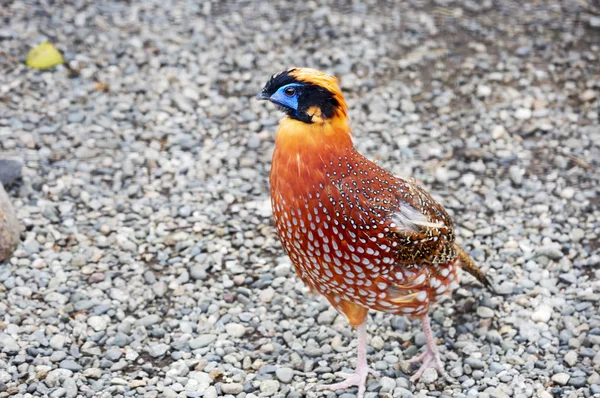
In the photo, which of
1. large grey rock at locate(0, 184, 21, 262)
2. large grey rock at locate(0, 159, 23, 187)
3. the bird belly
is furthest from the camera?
large grey rock at locate(0, 159, 23, 187)

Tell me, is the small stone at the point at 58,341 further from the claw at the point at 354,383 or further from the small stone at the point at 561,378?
the small stone at the point at 561,378

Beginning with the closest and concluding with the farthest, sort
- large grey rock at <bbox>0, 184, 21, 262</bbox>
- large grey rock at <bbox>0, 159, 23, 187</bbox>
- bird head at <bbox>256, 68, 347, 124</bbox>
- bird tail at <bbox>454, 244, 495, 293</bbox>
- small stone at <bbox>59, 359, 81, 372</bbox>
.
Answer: bird head at <bbox>256, 68, 347, 124</bbox>
small stone at <bbox>59, 359, 81, 372</bbox>
bird tail at <bbox>454, 244, 495, 293</bbox>
large grey rock at <bbox>0, 184, 21, 262</bbox>
large grey rock at <bbox>0, 159, 23, 187</bbox>

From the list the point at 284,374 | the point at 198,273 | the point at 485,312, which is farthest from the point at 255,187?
the point at 485,312

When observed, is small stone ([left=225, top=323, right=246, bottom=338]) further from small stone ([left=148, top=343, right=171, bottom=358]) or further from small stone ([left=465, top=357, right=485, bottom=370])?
small stone ([left=465, top=357, right=485, bottom=370])

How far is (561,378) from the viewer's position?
4809 millimetres

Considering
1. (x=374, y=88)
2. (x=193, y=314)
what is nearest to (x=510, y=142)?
(x=374, y=88)

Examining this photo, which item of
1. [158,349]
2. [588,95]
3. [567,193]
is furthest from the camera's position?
[588,95]

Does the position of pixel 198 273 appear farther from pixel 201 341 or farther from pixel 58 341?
pixel 58 341

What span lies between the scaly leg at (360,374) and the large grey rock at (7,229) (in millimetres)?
2303

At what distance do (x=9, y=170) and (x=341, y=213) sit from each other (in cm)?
300

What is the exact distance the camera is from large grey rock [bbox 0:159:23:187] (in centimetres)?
607

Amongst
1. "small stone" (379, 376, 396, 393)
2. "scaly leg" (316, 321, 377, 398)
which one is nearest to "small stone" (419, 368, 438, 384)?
"small stone" (379, 376, 396, 393)

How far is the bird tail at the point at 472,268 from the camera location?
5.05 metres

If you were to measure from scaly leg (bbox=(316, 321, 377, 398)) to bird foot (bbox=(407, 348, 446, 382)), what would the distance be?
12.7 inches
